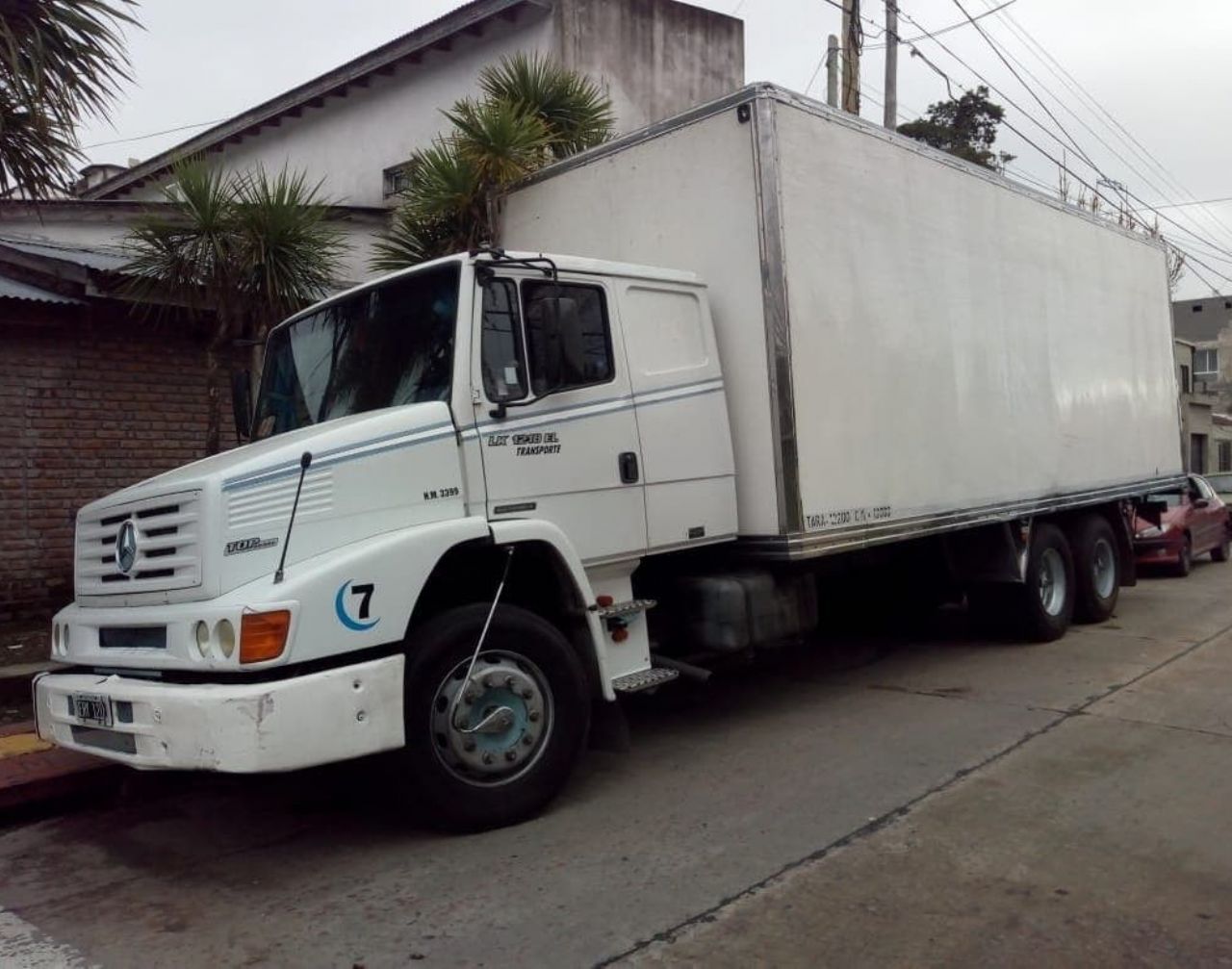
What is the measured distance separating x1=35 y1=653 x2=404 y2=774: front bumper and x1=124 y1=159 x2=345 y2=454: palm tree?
4265 millimetres

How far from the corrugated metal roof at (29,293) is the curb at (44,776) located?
4.17m

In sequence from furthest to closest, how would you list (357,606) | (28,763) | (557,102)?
(557,102) → (28,763) → (357,606)

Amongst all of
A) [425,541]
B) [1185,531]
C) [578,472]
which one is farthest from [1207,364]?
[425,541]

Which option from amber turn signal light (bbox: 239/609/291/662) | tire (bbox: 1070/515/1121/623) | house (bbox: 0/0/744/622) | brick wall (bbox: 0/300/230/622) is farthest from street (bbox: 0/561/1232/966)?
house (bbox: 0/0/744/622)

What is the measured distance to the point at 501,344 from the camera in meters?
5.36

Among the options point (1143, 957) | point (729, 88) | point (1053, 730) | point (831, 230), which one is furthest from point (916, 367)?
point (729, 88)

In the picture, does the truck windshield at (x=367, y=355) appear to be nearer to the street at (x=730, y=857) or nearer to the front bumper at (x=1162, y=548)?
the street at (x=730, y=857)

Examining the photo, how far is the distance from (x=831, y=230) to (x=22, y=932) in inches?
219

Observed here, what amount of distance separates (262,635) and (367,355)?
1.87m

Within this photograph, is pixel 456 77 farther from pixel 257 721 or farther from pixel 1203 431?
pixel 1203 431

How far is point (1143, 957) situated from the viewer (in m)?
3.68

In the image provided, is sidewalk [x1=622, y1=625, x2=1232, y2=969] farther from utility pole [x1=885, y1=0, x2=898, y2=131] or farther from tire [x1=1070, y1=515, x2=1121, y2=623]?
utility pole [x1=885, y1=0, x2=898, y2=131]

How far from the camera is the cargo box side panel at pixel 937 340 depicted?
6609 millimetres

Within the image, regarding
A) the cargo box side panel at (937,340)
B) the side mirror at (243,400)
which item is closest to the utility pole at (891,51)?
the cargo box side panel at (937,340)
